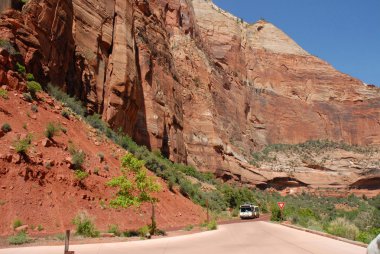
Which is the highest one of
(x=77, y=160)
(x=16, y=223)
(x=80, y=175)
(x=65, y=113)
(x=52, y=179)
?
(x=65, y=113)

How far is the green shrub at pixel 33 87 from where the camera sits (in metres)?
21.3

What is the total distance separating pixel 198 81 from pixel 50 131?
39.8 meters

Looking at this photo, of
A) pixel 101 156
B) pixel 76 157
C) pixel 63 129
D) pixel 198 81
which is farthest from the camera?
pixel 198 81

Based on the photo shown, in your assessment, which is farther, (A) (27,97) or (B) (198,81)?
(B) (198,81)

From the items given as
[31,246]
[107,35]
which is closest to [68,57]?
[107,35]

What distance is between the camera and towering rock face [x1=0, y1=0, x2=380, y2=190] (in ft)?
95.9

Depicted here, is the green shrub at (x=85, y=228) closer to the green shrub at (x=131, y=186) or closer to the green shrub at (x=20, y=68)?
the green shrub at (x=131, y=186)

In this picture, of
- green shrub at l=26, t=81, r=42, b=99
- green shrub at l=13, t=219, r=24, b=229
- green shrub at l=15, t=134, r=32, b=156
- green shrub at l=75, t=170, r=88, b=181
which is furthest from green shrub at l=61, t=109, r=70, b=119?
green shrub at l=13, t=219, r=24, b=229

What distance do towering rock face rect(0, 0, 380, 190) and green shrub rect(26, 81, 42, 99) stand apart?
1746mm

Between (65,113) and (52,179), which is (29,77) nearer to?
(65,113)

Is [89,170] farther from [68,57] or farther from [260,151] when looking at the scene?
[260,151]

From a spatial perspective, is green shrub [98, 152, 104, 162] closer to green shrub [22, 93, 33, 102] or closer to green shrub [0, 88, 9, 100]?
green shrub [22, 93, 33, 102]

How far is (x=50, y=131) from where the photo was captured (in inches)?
773

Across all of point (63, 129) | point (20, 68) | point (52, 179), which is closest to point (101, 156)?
point (63, 129)
